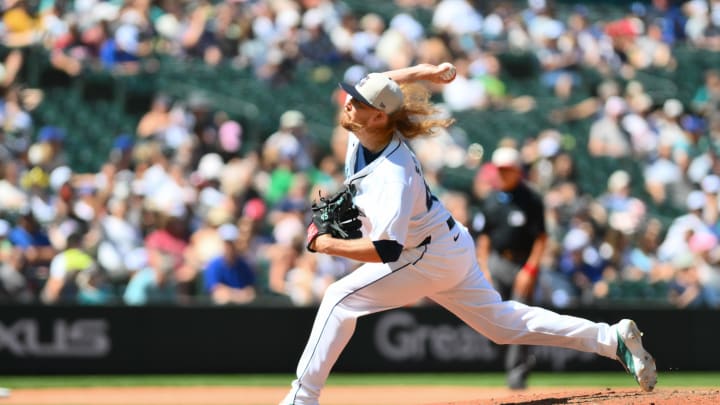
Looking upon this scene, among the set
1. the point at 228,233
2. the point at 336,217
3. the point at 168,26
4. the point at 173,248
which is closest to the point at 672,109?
the point at 168,26

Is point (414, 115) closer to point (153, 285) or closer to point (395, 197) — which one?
point (395, 197)

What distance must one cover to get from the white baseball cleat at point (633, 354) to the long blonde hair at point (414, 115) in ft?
5.45

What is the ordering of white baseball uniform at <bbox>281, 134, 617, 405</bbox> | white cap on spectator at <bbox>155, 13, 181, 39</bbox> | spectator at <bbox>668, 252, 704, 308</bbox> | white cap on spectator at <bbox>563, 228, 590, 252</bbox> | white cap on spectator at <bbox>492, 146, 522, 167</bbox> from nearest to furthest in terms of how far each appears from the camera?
white baseball uniform at <bbox>281, 134, 617, 405</bbox>, white cap on spectator at <bbox>492, 146, 522, 167</bbox>, spectator at <bbox>668, 252, 704, 308</bbox>, white cap on spectator at <bbox>563, 228, 590, 252</bbox>, white cap on spectator at <bbox>155, 13, 181, 39</bbox>

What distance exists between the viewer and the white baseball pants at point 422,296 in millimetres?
6918

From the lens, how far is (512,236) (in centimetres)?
1158

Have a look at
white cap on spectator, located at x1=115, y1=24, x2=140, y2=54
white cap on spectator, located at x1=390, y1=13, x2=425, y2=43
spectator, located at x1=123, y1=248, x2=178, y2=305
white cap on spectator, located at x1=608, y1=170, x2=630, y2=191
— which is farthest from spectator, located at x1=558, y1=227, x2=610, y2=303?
white cap on spectator, located at x1=115, y1=24, x2=140, y2=54

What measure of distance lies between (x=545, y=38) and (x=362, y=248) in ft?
47.8

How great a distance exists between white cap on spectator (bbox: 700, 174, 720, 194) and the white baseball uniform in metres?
11.4

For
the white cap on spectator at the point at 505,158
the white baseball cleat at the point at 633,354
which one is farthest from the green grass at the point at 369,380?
the white baseball cleat at the point at 633,354

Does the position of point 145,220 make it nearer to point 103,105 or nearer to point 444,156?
point 103,105

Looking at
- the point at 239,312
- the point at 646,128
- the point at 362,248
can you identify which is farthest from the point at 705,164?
the point at 362,248

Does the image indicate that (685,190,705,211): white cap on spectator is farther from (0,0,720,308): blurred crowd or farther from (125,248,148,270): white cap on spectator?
(125,248,148,270): white cap on spectator

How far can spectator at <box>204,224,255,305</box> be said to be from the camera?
13680 millimetres

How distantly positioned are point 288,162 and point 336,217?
900 centimetres
